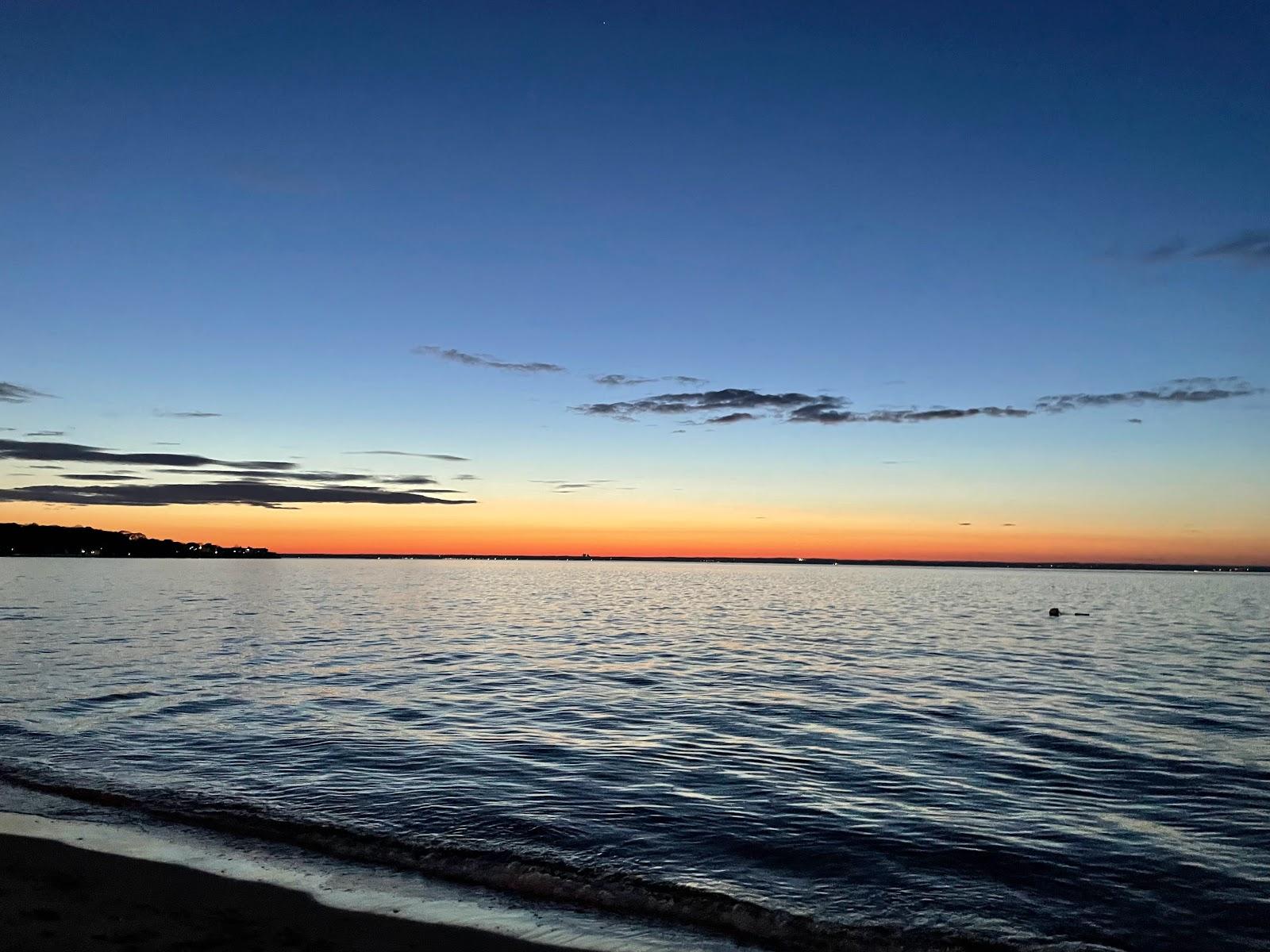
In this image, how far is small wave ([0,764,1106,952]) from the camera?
10.7m

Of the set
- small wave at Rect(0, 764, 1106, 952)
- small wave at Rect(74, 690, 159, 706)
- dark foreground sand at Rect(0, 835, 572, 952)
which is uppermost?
dark foreground sand at Rect(0, 835, 572, 952)

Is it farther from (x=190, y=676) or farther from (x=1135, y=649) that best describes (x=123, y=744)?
(x=1135, y=649)

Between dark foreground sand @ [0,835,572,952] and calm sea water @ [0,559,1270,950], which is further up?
dark foreground sand @ [0,835,572,952]

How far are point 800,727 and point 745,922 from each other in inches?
547

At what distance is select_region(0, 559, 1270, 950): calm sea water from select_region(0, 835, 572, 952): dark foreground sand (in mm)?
2392

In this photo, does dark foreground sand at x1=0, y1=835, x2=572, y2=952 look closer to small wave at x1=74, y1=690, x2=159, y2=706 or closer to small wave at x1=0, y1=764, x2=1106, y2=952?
small wave at x1=0, y1=764, x2=1106, y2=952

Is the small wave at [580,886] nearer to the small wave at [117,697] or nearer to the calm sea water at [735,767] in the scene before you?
the calm sea water at [735,767]

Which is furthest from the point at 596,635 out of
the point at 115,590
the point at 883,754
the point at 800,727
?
the point at 115,590

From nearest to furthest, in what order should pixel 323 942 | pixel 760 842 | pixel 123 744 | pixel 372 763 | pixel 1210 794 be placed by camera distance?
pixel 323 942
pixel 760 842
pixel 1210 794
pixel 372 763
pixel 123 744

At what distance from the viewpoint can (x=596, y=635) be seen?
5381cm

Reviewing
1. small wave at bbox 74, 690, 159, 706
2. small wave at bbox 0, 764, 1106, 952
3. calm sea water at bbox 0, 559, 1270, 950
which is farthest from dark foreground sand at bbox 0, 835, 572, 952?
small wave at bbox 74, 690, 159, 706

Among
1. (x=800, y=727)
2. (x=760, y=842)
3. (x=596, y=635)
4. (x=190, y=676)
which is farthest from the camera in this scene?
(x=596, y=635)

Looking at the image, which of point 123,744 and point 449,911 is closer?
point 449,911

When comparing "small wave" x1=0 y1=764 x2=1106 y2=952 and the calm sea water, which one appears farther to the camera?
the calm sea water
